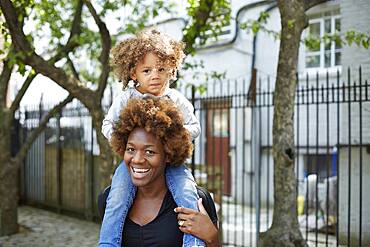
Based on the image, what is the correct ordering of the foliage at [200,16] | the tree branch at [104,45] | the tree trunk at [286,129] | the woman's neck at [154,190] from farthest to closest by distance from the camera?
the tree branch at [104,45] < the foliage at [200,16] < the tree trunk at [286,129] < the woman's neck at [154,190]

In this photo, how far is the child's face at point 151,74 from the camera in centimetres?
252

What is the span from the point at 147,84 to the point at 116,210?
0.70 metres

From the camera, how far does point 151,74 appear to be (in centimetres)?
252

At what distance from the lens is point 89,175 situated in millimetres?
10297

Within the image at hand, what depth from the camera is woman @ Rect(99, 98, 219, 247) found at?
7.09 ft

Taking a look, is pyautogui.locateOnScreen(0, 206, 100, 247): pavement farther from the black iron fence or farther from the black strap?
the black strap

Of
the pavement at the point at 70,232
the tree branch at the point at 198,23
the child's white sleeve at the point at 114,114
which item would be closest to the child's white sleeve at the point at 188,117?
the child's white sleeve at the point at 114,114

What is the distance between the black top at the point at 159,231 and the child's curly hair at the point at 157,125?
24 cm

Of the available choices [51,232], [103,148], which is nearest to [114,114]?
[103,148]

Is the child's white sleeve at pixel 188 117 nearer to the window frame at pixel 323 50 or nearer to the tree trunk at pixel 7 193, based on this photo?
the tree trunk at pixel 7 193

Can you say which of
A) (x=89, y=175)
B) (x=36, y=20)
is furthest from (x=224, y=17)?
(x=89, y=175)

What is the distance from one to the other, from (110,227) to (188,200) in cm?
39

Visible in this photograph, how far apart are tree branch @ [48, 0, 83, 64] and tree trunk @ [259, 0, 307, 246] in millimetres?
3748

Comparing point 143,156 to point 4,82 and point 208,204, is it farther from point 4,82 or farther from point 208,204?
point 4,82
